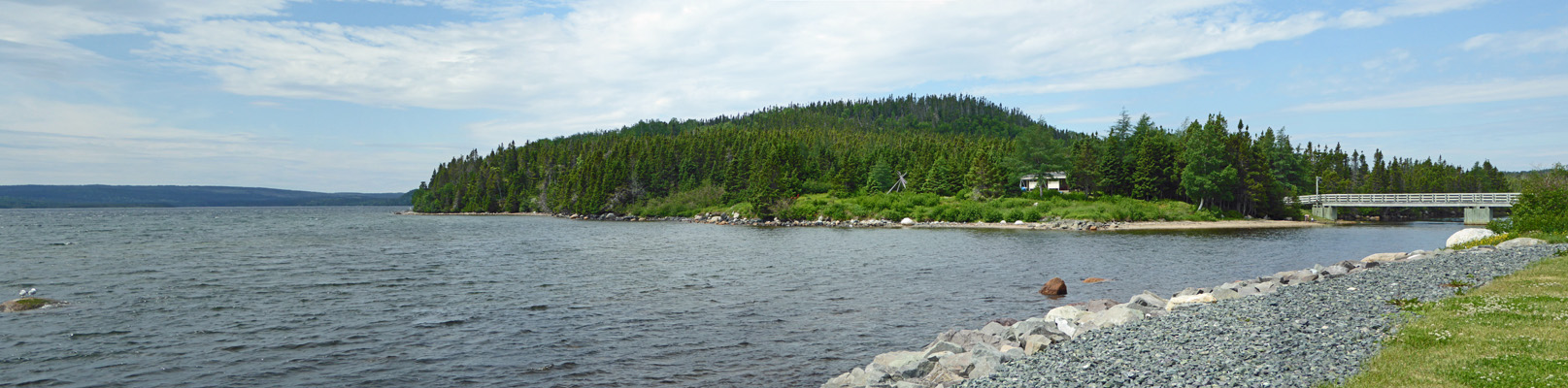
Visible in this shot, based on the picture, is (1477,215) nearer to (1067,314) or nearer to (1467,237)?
(1467,237)

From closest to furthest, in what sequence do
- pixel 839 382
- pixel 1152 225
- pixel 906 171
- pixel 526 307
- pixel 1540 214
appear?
pixel 839 382, pixel 526 307, pixel 1540 214, pixel 1152 225, pixel 906 171

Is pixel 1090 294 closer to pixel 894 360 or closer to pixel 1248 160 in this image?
pixel 894 360

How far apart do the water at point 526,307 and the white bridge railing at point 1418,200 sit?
44.7 meters

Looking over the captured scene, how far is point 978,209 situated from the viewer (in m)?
84.1

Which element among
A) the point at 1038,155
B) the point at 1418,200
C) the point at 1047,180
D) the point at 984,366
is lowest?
the point at 984,366

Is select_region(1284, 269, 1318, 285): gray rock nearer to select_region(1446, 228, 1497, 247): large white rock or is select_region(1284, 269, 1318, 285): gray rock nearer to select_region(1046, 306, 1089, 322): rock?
select_region(1046, 306, 1089, 322): rock

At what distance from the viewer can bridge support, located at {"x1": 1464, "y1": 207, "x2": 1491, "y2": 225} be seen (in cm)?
7375

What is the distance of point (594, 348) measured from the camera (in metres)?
16.9

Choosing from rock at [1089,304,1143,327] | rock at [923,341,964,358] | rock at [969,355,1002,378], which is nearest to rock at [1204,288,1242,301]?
rock at [1089,304,1143,327]

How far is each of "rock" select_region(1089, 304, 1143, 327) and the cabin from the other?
85.4 m

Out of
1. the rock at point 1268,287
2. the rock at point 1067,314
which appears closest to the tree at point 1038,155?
the rock at point 1268,287

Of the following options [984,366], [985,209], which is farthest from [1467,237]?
[985,209]

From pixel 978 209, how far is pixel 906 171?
136 feet

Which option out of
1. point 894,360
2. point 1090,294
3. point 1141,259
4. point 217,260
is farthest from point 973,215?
point 894,360
